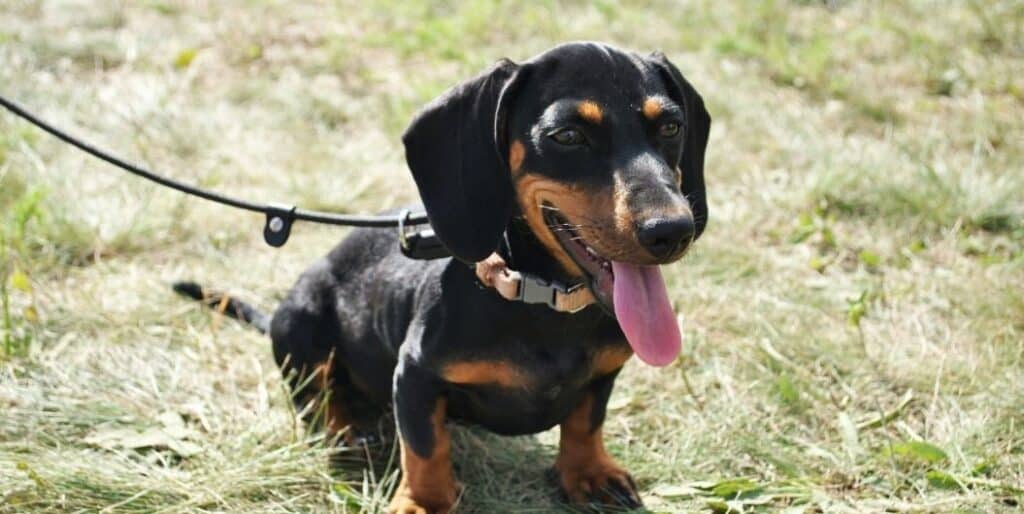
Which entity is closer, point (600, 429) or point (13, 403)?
point (600, 429)

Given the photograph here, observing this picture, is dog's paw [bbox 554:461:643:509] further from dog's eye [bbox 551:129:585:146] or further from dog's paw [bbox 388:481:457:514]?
dog's eye [bbox 551:129:585:146]

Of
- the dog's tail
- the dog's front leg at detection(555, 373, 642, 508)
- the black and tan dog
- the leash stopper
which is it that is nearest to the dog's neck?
the black and tan dog

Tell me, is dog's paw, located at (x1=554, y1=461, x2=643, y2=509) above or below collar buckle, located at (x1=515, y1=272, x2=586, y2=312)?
below

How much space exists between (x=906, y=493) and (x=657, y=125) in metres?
1.44

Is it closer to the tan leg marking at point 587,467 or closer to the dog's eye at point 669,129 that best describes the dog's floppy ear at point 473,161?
the dog's eye at point 669,129

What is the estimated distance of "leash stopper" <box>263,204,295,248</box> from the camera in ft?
10.3

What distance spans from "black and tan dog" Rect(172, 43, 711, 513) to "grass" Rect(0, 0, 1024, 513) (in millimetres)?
372

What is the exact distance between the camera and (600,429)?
3316 millimetres

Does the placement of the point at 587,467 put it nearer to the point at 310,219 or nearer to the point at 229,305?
the point at 310,219

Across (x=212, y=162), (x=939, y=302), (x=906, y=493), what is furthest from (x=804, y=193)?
(x=212, y=162)

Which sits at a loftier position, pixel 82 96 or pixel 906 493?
pixel 82 96

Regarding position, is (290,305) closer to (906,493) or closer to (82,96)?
(906,493)

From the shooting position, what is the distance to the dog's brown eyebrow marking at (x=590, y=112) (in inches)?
103

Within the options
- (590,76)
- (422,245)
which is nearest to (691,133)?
(590,76)
